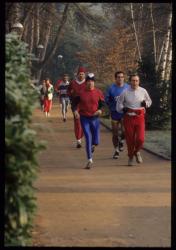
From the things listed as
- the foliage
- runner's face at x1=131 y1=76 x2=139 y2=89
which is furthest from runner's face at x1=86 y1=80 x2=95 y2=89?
the foliage

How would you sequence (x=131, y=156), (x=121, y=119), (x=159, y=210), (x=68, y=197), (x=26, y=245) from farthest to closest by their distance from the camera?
(x=121, y=119), (x=131, y=156), (x=68, y=197), (x=159, y=210), (x=26, y=245)

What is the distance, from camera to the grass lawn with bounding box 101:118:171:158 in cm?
1641

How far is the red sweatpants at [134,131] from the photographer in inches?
553

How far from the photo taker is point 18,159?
537cm

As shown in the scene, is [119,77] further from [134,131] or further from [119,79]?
[134,131]

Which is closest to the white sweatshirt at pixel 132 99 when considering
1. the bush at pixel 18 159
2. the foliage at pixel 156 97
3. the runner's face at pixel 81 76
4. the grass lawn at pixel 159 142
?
the grass lawn at pixel 159 142

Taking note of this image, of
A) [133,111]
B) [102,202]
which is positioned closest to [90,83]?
[133,111]

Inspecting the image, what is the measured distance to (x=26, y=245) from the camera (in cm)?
599

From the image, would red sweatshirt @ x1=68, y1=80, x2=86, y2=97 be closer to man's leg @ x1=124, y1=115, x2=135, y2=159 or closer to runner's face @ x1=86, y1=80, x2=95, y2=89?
runner's face @ x1=86, y1=80, x2=95, y2=89

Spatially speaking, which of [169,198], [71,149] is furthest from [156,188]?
[71,149]

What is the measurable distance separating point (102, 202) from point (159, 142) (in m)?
9.70

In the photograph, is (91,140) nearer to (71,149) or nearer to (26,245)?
(71,149)

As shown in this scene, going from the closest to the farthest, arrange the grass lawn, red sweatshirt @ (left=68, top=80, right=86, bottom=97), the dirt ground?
the dirt ground < the grass lawn < red sweatshirt @ (left=68, top=80, right=86, bottom=97)
